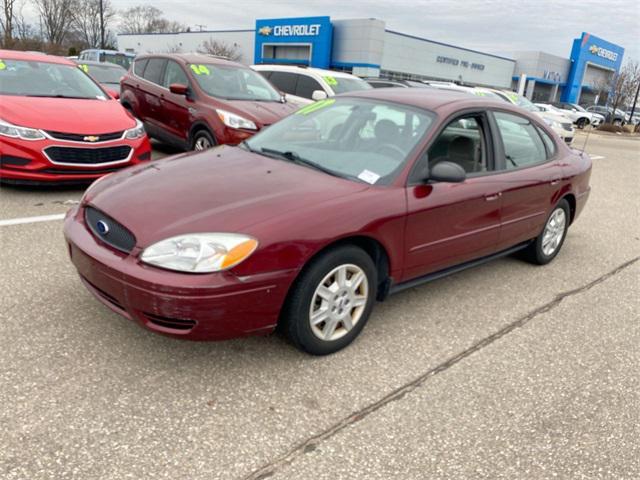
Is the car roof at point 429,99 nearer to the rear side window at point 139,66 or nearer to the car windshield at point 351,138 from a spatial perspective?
the car windshield at point 351,138

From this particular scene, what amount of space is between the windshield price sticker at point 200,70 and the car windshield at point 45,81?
1484 millimetres

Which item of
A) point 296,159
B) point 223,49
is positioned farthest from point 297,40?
point 296,159

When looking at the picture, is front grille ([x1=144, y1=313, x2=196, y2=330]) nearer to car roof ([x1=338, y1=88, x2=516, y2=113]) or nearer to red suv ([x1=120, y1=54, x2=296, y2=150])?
car roof ([x1=338, y1=88, x2=516, y2=113])

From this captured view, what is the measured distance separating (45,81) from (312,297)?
5.58 m

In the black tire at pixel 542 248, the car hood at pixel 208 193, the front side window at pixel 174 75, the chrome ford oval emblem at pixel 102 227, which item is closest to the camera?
the car hood at pixel 208 193

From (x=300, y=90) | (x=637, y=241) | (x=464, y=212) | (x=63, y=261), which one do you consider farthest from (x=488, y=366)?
(x=300, y=90)

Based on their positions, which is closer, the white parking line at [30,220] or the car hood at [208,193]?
the car hood at [208,193]

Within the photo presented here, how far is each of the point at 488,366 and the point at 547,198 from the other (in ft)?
6.65

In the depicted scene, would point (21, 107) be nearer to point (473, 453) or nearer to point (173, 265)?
point (173, 265)

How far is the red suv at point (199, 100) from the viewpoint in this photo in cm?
704

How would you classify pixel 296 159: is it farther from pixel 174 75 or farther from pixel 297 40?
pixel 297 40

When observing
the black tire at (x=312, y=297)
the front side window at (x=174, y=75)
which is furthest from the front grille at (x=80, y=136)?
the black tire at (x=312, y=297)

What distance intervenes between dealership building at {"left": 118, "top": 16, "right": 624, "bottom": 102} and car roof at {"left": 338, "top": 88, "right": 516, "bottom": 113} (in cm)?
4042

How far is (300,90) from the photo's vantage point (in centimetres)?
1068
